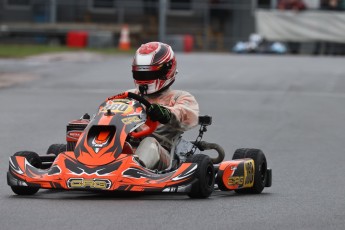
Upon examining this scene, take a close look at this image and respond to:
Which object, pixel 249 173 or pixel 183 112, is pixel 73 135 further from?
pixel 249 173

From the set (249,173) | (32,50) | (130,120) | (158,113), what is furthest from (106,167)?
(32,50)

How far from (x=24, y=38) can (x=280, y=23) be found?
9276 mm

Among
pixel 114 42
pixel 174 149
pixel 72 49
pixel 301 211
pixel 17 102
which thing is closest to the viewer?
pixel 301 211

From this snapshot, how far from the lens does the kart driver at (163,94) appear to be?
871 cm

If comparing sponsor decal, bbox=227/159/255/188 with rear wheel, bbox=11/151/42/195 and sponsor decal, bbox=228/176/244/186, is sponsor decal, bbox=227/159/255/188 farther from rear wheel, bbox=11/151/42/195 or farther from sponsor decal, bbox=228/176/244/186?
rear wheel, bbox=11/151/42/195

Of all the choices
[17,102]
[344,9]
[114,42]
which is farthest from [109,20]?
[17,102]

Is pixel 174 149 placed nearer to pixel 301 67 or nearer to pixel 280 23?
pixel 301 67

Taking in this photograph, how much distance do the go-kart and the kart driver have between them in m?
0.22

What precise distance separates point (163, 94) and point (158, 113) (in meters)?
0.74

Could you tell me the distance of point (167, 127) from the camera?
8.85 m

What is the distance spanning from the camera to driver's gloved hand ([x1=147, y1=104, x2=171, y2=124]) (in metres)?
8.29

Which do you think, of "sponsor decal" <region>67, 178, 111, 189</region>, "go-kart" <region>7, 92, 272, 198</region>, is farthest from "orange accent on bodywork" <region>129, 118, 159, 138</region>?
"sponsor decal" <region>67, 178, 111, 189</region>

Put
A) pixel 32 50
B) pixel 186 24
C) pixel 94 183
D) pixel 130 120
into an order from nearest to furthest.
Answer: pixel 94 183
pixel 130 120
pixel 32 50
pixel 186 24

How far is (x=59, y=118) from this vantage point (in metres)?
16.8
